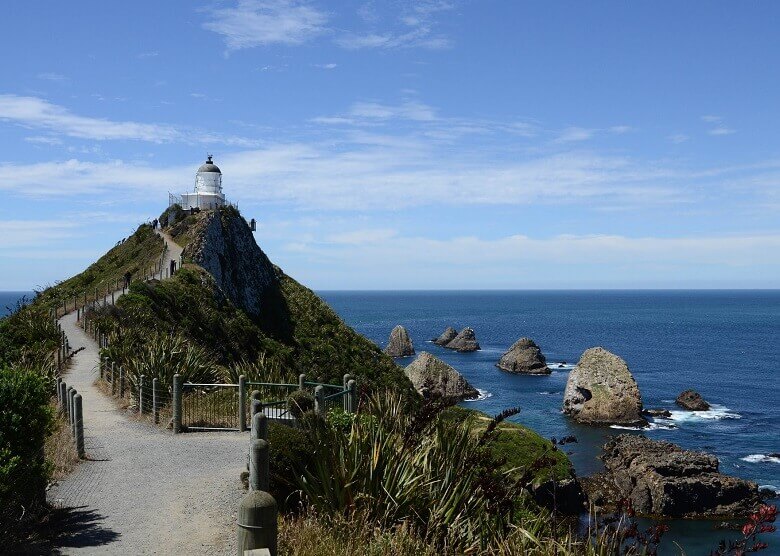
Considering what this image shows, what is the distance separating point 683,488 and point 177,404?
2874cm

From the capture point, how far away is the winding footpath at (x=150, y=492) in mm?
9703

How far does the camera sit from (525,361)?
90000mm

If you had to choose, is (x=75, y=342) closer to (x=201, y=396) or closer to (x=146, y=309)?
(x=146, y=309)

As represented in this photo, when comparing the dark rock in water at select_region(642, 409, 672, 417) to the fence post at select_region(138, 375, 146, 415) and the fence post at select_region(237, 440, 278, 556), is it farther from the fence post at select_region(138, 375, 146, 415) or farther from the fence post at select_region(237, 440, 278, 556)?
the fence post at select_region(237, 440, 278, 556)

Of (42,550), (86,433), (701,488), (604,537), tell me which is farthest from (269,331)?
(604,537)

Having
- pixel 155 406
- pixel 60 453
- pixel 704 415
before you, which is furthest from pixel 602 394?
pixel 60 453

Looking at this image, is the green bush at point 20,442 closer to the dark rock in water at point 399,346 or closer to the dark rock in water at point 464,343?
the dark rock in water at point 399,346

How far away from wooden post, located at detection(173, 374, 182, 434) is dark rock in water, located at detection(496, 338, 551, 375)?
7539 cm

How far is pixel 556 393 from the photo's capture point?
73625 millimetres

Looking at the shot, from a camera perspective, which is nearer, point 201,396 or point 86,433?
point 86,433

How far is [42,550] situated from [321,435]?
404cm

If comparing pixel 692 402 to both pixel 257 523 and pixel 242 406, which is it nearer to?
pixel 242 406

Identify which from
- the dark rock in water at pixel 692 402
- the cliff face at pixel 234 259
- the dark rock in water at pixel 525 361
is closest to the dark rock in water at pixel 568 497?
the cliff face at pixel 234 259

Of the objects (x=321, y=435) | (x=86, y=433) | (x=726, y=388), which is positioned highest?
(x=321, y=435)
